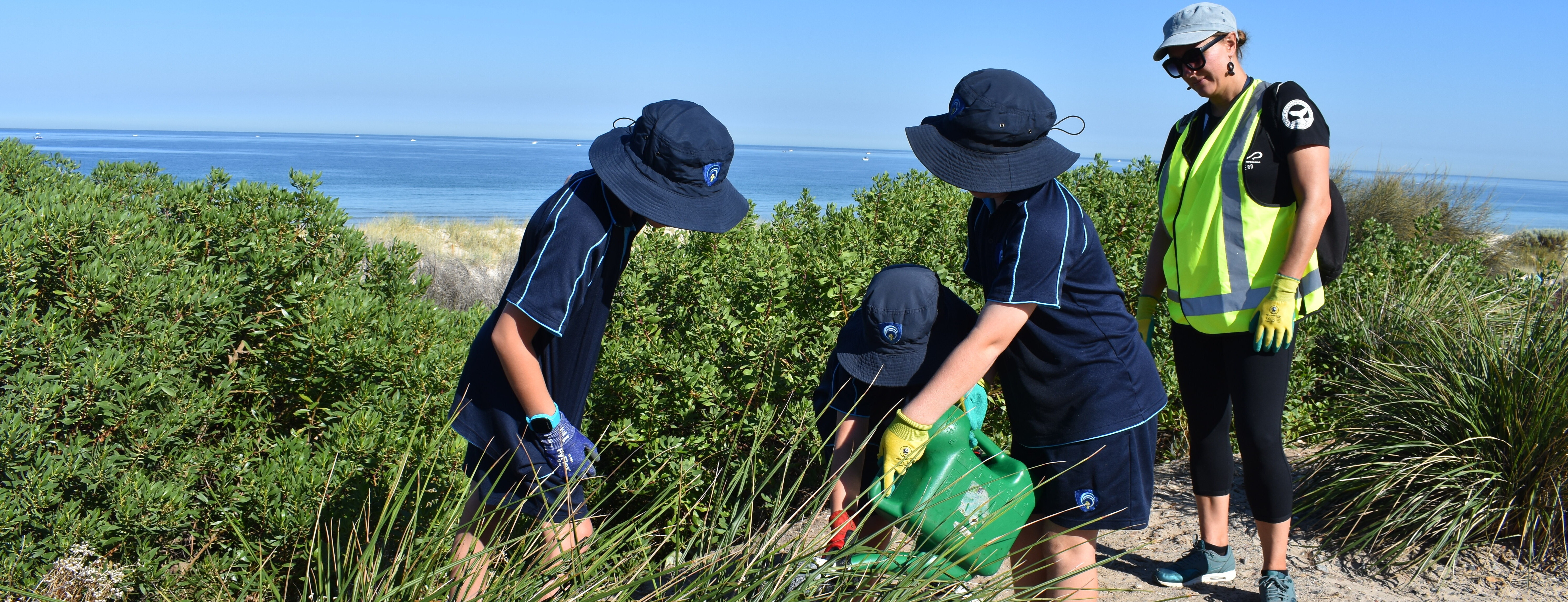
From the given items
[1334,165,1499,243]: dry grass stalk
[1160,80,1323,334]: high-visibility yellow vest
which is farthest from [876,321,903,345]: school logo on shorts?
[1334,165,1499,243]: dry grass stalk

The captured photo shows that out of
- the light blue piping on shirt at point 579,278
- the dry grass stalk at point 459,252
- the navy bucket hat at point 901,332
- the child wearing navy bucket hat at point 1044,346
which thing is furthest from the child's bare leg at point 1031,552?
the dry grass stalk at point 459,252

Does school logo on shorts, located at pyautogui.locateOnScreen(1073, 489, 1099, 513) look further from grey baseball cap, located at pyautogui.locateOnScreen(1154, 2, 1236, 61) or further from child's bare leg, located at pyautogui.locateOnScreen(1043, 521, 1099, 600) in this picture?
grey baseball cap, located at pyautogui.locateOnScreen(1154, 2, 1236, 61)

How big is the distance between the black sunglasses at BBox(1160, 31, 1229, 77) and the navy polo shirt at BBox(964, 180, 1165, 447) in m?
0.87

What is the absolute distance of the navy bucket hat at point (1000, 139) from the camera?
194 cm

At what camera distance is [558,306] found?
197 centimetres

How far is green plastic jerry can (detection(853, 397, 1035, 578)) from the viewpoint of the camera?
195 cm

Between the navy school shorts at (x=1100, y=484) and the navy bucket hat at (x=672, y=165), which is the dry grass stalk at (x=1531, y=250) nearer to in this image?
the navy school shorts at (x=1100, y=484)

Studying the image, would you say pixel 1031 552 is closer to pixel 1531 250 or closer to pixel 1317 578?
pixel 1317 578

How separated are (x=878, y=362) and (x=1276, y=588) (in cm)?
164

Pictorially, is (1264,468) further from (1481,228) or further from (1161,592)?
(1481,228)

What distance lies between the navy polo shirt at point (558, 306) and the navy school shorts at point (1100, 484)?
110cm

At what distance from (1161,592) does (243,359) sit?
133 inches

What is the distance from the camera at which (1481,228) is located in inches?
442

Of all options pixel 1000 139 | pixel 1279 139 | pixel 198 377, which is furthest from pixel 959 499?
pixel 198 377
